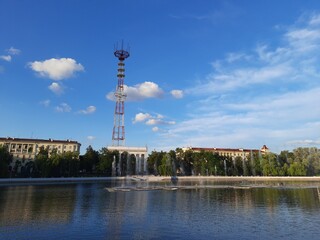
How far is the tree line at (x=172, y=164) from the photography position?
79250mm

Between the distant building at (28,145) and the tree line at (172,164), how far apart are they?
4959mm

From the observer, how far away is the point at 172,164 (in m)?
100

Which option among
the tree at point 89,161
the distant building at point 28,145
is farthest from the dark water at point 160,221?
the distant building at point 28,145

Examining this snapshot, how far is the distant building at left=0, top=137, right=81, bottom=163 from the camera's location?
101 metres

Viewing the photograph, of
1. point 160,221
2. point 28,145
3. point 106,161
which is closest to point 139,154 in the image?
point 106,161

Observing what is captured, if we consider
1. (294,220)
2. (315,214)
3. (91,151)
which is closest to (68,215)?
(294,220)

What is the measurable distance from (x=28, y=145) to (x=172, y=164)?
58218mm

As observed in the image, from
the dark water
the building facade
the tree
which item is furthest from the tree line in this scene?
the dark water

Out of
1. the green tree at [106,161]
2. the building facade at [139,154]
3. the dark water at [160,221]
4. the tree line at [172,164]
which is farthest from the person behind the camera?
the building facade at [139,154]

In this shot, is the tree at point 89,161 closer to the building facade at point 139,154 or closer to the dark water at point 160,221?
the building facade at point 139,154

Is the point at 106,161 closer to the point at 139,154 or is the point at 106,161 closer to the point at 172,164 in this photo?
the point at 172,164

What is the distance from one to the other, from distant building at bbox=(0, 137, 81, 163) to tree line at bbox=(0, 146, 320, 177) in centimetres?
496

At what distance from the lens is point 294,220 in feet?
70.1

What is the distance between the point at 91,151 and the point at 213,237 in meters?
79.0
